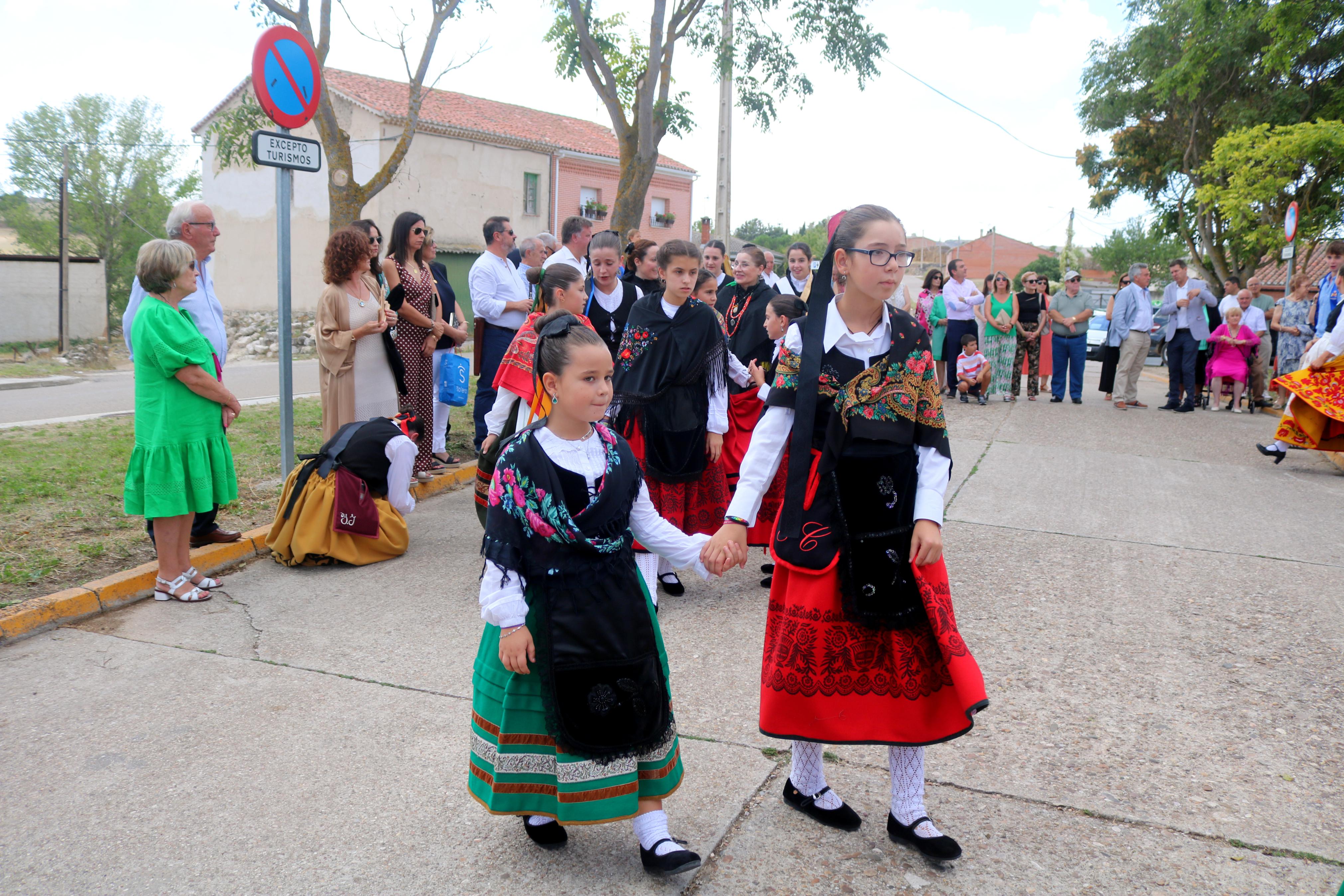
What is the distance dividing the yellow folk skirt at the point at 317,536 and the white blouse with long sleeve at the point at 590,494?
306 cm

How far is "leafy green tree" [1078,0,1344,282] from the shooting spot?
21.7 metres

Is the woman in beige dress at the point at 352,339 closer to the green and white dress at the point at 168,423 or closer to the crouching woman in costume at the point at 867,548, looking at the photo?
the green and white dress at the point at 168,423

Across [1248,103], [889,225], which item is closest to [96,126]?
[1248,103]

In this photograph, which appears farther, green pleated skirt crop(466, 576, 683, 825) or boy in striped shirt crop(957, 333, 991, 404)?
boy in striped shirt crop(957, 333, 991, 404)

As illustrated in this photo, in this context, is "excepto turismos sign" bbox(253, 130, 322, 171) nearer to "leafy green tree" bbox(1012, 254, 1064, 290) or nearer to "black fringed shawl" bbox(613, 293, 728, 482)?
"black fringed shawl" bbox(613, 293, 728, 482)

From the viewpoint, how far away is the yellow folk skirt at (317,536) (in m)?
5.41

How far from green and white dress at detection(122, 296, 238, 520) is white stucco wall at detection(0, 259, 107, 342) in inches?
749

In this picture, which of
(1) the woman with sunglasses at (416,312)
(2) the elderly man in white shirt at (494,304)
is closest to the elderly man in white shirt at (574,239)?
(2) the elderly man in white shirt at (494,304)

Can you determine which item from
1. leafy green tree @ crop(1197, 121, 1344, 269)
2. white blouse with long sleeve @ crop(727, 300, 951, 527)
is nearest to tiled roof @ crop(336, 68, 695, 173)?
leafy green tree @ crop(1197, 121, 1344, 269)

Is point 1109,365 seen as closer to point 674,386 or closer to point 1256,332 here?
point 1256,332

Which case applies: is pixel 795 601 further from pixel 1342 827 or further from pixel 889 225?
pixel 1342 827

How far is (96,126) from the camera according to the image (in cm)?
3288

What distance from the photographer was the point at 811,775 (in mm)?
2988

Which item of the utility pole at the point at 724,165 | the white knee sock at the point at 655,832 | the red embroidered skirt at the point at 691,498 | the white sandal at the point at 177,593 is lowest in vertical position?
the white knee sock at the point at 655,832
